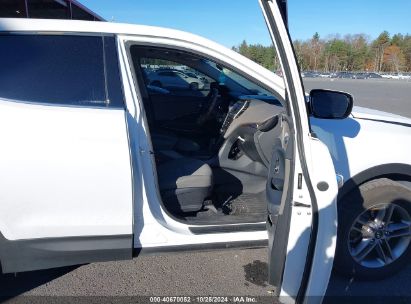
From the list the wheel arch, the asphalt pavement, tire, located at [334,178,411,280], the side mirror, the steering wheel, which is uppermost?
the side mirror

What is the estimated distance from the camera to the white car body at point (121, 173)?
1.89 meters

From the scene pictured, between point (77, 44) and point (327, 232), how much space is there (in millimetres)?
1804

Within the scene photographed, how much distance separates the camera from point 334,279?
2.68 metres

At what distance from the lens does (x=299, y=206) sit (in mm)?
1890

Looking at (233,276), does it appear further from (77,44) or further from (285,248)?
(77,44)

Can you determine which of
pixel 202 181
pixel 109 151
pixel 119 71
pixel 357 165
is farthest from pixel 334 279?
pixel 119 71

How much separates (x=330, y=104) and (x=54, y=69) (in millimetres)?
1669

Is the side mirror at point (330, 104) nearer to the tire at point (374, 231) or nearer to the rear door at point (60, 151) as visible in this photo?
the tire at point (374, 231)

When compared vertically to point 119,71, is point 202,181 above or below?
below

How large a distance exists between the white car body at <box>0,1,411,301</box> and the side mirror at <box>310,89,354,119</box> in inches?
7.4

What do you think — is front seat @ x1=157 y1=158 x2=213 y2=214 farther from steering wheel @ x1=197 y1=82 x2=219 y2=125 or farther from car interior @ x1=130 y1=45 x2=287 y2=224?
steering wheel @ x1=197 y1=82 x2=219 y2=125

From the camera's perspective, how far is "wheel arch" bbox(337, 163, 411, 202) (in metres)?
2.36

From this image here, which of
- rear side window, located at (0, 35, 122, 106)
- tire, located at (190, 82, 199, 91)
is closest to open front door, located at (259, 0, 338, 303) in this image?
rear side window, located at (0, 35, 122, 106)

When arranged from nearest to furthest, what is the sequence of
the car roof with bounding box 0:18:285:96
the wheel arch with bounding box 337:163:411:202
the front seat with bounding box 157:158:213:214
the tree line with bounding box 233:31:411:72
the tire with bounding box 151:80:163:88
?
the car roof with bounding box 0:18:285:96 → the wheel arch with bounding box 337:163:411:202 → the front seat with bounding box 157:158:213:214 → the tire with bounding box 151:80:163:88 → the tree line with bounding box 233:31:411:72
